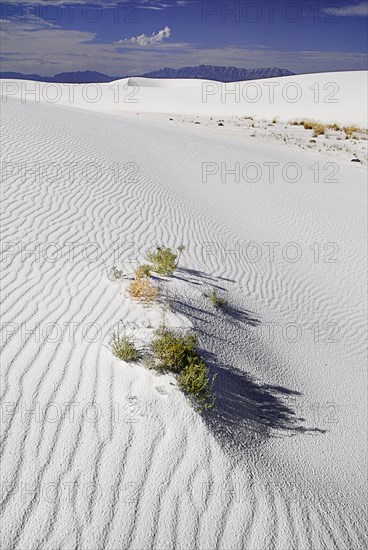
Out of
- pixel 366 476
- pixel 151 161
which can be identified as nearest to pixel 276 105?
pixel 151 161

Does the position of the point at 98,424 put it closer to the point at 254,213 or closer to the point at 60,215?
the point at 60,215

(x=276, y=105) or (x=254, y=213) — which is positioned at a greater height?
(x=276, y=105)

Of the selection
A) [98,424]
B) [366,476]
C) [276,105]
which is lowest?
[366,476]

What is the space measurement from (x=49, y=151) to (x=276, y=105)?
99.4 feet

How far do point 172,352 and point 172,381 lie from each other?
0.28 metres

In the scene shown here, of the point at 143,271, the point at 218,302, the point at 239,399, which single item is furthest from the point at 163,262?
the point at 239,399

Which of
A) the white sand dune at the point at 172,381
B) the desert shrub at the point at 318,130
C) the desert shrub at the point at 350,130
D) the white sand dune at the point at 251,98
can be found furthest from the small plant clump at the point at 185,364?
the white sand dune at the point at 251,98

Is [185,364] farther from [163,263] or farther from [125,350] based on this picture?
[163,263]

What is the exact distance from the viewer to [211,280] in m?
7.22

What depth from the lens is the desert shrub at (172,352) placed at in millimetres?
4215

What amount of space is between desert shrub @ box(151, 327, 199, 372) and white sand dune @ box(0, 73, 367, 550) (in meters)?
0.16

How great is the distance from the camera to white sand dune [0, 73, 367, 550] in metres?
3.07

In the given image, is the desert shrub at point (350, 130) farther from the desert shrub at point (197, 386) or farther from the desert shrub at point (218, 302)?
the desert shrub at point (197, 386)

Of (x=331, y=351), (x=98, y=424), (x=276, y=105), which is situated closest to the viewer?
(x=98, y=424)
